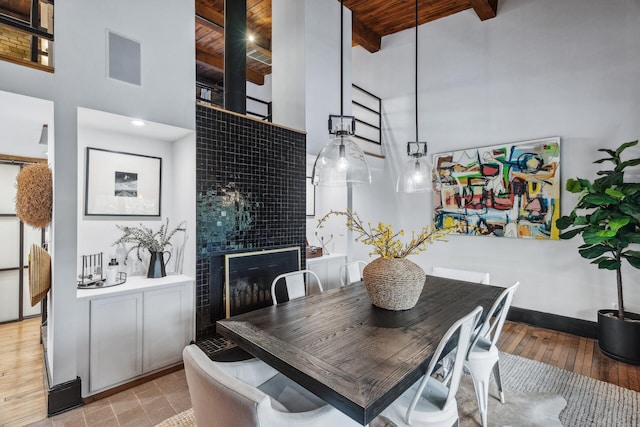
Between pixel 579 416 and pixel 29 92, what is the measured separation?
14.2ft

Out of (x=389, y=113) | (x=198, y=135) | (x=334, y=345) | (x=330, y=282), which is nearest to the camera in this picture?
(x=334, y=345)

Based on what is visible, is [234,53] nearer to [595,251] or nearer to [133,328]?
[133,328]

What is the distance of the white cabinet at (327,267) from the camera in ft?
13.0

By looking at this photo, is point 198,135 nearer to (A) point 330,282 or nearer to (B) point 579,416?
(A) point 330,282

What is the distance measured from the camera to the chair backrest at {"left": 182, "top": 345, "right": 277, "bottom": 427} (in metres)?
0.97

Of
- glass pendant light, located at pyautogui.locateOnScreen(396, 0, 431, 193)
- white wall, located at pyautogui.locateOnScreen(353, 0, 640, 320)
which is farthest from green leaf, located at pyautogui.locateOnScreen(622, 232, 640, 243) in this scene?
glass pendant light, located at pyautogui.locateOnScreen(396, 0, 431, 193)

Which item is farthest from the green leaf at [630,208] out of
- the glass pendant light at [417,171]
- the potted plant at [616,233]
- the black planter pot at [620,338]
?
the glass pendant light at [417,171]

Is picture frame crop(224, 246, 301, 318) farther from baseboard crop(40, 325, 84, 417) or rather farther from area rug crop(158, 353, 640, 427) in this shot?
baseboard crop(40, 325, 84, 417)

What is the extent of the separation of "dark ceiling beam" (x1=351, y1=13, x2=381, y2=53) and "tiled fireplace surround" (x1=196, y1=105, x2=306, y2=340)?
2.38m

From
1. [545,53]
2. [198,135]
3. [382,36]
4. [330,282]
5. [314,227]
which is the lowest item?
[330,282]

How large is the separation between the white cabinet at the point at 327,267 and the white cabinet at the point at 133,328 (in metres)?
1.63

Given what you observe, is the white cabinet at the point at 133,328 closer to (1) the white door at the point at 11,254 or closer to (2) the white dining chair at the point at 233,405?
(2) the white dining chair at the point at 233,405

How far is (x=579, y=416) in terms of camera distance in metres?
2.09

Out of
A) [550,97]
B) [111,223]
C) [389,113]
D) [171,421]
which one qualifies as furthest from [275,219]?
[550,97]
